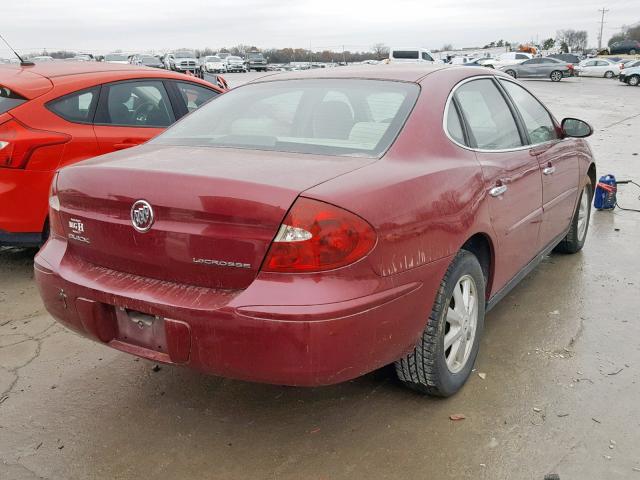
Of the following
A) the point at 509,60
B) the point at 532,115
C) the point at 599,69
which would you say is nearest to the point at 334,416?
the point at 532,115

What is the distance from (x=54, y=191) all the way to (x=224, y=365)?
1.20 meters

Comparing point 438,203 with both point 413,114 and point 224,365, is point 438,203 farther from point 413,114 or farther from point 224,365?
point 224,365

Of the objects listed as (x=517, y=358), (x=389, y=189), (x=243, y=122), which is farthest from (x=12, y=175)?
(x=517, y=358)

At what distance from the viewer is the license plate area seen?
2406 millimetres

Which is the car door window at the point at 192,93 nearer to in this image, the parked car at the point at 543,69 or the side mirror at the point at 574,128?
the side mirror at the point at 574,128

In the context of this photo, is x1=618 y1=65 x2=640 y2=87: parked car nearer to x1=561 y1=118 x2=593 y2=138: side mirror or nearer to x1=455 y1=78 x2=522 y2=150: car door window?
x1=561 y1=118 x2=593 y2=138: side mirror

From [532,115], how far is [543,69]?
1512 inches

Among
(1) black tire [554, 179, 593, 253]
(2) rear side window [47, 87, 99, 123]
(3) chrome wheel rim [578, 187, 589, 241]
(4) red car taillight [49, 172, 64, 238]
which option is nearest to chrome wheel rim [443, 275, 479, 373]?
(4) red car taillight [49, 172, 64, 238]

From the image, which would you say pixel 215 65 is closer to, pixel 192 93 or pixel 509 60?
pixel 509 60

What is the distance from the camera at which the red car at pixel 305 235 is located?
7.23ft

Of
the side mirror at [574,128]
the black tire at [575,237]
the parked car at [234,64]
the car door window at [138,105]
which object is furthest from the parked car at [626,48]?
the car door window at [138,105]

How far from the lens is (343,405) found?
2932 millimetres

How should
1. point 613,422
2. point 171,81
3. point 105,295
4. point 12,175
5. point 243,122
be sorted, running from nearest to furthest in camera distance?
point 105,295 < point 613,422 < point 243,122 < point 12,175 < point 171,81

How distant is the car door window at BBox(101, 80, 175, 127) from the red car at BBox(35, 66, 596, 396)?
1991 millimetres
